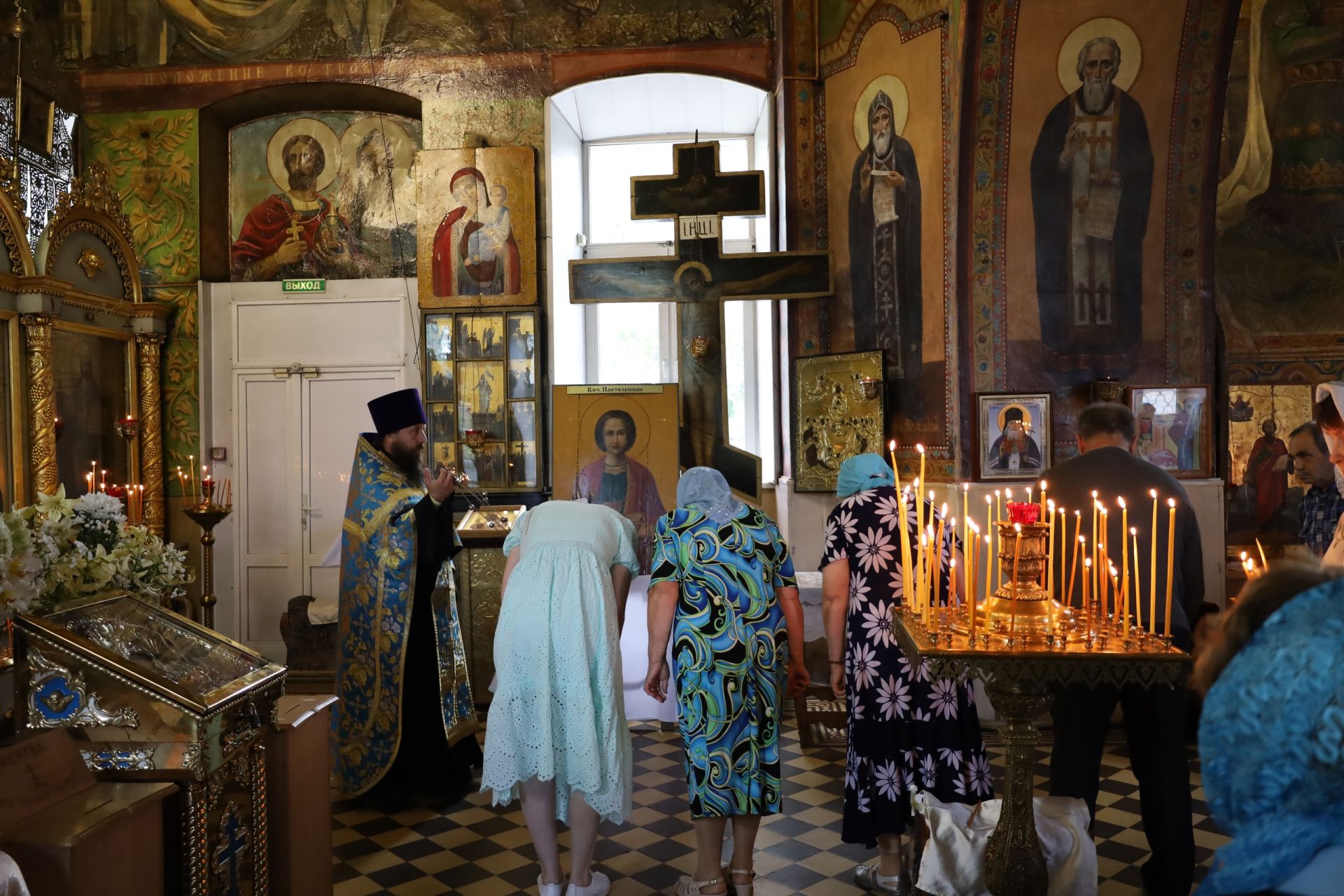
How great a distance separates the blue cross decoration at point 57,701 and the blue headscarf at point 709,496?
1953 millimetres

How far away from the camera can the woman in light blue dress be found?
3.62m

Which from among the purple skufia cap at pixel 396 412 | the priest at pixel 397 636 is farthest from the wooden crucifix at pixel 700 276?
the priest at pixel 397 636

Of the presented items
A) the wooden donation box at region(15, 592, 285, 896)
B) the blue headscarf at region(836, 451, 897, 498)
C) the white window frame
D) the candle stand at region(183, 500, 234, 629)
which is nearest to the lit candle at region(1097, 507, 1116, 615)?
the blue headscarf at region(836, 451, 897, 498)

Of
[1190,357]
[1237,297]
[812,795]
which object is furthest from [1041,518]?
[1237,297]

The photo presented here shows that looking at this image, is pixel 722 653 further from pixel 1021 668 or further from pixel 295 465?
pixel 295 465

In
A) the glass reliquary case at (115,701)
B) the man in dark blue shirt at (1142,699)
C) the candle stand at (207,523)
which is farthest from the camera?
the candle stand at (207,523)

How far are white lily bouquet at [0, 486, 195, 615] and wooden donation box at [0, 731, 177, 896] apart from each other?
0.38 m

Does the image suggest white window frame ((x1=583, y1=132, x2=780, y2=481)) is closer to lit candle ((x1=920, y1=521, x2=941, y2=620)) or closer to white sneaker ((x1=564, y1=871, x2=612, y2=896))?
white sneaker ((x1=564, y1=871, x2=612, y2=896))

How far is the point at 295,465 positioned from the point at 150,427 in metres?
1.19

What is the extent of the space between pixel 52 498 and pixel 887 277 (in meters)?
5.47

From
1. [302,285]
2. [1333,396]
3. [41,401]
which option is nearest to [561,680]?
[1333,396]

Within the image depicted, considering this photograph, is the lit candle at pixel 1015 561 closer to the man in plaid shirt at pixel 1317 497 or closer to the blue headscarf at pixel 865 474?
the blue headscarf at pixel 865 474

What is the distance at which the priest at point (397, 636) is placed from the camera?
487 cm

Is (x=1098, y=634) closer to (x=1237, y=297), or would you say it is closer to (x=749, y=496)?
(x=749, y=496)
